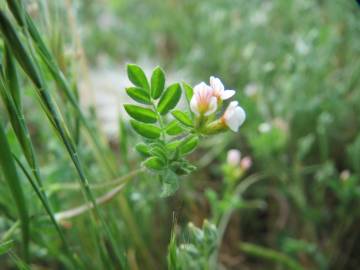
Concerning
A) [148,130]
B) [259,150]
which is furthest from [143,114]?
[259,150]

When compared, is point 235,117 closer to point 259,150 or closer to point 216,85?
point 216,85

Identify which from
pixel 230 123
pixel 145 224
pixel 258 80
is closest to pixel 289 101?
pixel 258 80

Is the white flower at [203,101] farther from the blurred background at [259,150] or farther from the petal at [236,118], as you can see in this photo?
the blurred background at [259,150]

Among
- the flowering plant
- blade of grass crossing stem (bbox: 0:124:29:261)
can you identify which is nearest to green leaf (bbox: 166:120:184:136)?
the flowering plant

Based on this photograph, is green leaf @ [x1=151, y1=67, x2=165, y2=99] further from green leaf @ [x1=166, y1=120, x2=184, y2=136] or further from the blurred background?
the blurred background

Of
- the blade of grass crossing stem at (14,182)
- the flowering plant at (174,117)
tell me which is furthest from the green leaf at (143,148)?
the blade of grass crossing stem at (14,182)

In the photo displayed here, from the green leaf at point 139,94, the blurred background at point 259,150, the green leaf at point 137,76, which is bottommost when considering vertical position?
the blurred background at point 259,150
